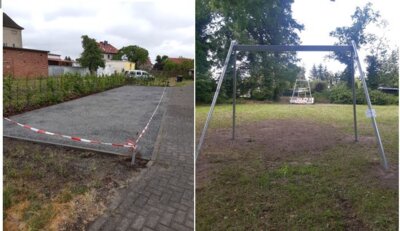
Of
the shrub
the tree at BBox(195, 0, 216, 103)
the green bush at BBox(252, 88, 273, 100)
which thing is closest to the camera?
the tree at BBox(195, 0, 216, 103)

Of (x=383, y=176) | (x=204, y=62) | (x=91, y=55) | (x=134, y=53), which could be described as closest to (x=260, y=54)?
(x=204, y=62)

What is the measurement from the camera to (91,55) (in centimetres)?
2241

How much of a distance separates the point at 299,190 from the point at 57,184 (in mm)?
2813

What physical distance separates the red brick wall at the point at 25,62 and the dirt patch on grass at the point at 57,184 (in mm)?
18856

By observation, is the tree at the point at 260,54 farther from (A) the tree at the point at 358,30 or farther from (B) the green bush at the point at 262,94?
(A) the tree at the point at 358,30

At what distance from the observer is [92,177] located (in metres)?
4.05

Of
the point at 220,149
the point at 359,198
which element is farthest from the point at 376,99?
the point at 359,198

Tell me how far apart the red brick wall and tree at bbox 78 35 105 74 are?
279cm

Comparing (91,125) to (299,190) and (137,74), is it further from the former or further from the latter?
(137,74)

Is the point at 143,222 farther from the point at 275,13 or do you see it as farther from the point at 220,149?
the point at 275,13

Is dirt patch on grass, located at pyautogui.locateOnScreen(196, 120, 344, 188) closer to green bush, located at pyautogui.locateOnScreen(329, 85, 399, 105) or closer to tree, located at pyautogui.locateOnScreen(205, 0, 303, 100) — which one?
tree, located at pyautogui.locateOnScreen(205, 0, 303, 100)

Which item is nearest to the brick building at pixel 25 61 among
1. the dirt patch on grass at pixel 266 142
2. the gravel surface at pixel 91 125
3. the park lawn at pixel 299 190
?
the gravel surface at pixel 91 125

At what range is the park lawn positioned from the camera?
2.97 m

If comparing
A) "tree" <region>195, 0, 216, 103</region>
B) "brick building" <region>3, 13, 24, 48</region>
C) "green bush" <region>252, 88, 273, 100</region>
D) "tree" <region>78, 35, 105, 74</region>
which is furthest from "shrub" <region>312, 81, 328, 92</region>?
"brick building" <region>3, 13, 24, 48</region>
